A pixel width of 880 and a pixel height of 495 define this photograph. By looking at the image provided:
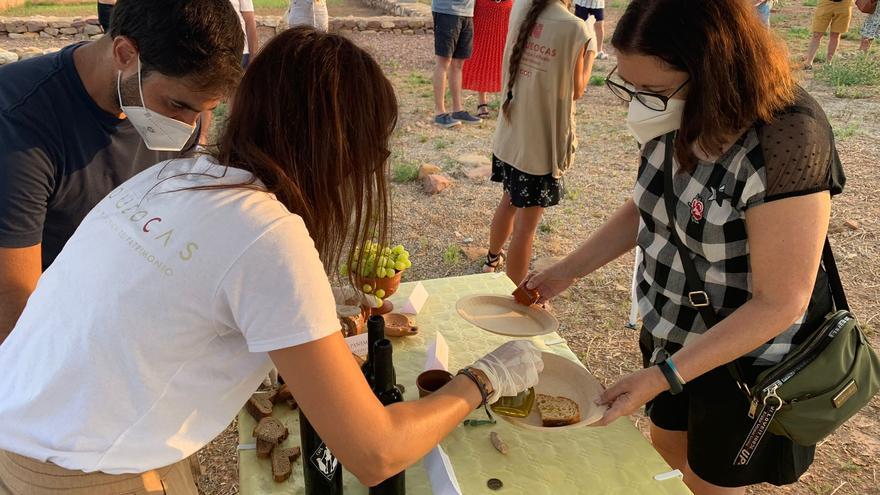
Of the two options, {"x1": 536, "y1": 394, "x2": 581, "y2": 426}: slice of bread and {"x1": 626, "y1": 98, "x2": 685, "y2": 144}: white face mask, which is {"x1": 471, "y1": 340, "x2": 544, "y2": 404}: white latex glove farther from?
{"x1": 626, "y1": 98, "x2": 685, "y2": 144}: white face mask

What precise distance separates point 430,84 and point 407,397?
23.2 ft

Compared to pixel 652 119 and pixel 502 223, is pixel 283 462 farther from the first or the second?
pixel 502 223

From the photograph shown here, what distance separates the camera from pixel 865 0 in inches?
334

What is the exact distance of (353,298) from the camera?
2.04m

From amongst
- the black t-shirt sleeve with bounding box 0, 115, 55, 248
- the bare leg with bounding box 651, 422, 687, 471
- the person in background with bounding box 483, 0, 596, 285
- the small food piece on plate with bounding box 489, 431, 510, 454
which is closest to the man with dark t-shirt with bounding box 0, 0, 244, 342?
the black t-shirt sleeve with bounding box 0, 115, 55, 248

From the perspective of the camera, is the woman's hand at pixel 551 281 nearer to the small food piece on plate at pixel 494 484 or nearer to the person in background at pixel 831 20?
the small food piece on plate at pixel 494 484

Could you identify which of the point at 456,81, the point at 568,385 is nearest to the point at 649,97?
the point at 568,385

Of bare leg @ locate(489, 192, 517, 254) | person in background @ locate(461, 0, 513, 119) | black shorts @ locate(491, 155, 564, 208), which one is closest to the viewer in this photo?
black shorts @ locate(491, 155, 564, 208)

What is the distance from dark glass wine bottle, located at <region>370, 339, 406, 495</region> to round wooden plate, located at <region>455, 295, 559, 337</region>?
680 mm

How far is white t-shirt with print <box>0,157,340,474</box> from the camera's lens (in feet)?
3.53

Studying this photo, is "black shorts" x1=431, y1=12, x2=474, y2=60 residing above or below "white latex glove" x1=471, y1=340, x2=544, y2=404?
above

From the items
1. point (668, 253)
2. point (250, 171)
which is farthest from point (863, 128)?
point (250, 171)

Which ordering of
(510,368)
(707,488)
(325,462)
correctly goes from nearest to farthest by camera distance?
(325,462), (510,368), (707,488)

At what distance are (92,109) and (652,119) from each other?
1.50 metres
